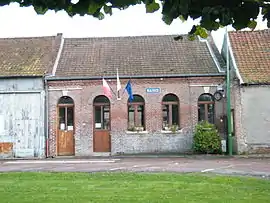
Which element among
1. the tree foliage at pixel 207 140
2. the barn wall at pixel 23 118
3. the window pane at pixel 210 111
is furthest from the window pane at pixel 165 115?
the barn wall at pixel 23 118

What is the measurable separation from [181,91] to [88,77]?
5297 millimetres

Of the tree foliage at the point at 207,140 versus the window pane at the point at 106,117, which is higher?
the window pane at the point at 106,117

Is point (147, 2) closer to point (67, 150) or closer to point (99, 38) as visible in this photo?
point (67, 150)

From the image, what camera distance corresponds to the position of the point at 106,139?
26781mm

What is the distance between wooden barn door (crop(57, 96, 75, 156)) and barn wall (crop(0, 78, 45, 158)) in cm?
104

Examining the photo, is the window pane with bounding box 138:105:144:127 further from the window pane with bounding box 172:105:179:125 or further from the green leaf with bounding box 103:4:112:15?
the green leaf with bounding box 103:4:112:15

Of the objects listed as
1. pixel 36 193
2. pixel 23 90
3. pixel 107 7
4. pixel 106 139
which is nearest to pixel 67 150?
pixel 106 139

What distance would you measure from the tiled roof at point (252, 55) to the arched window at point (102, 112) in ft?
25.3

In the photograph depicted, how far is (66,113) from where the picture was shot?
26859 mm

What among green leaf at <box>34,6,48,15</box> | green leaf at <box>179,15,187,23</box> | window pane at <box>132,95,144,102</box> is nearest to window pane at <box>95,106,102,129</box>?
window pane at <box>132,95,144,102</box>

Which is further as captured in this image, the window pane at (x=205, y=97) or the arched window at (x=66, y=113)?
the arched window at (x=66, y=113)

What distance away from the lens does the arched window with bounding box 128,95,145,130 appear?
87.5 feet

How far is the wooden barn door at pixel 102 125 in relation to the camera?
87.8 feet

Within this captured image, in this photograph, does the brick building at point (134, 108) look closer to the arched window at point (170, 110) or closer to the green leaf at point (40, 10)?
the arched window at point (170, 110)
